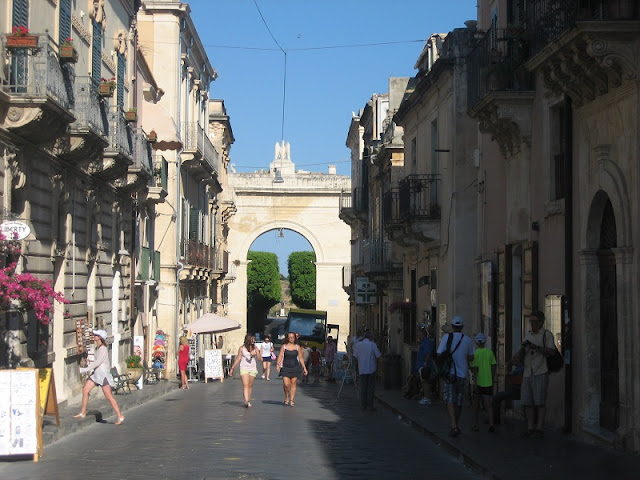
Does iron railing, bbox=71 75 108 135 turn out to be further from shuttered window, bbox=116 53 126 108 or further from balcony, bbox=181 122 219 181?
balcony, bbox=181 122 219 181

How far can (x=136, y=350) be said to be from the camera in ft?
101

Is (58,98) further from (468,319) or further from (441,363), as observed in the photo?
(468,319)

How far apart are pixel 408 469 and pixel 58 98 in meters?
8.39

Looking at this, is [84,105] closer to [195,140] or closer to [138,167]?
[138,167]

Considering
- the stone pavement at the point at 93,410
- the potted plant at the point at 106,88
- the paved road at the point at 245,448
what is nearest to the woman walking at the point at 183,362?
the stone pavement at the point at 93,410

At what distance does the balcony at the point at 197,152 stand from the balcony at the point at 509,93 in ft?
77.4

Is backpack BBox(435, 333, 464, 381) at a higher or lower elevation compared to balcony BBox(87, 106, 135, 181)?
lower

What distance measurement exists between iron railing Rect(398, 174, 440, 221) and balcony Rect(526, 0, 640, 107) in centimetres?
1226

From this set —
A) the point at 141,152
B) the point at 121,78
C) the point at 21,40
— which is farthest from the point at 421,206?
the point at 21,40

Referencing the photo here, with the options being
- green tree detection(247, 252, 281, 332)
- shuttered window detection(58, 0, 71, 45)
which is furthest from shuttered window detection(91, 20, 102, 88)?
green tree detection(247, 252, 281, 332)

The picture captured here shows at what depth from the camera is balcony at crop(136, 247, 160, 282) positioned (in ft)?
109

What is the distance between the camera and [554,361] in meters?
15.0

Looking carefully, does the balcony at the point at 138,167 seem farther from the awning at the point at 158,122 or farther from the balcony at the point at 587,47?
the balcony at the point at 587,47

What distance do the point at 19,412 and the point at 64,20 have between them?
973 cm
